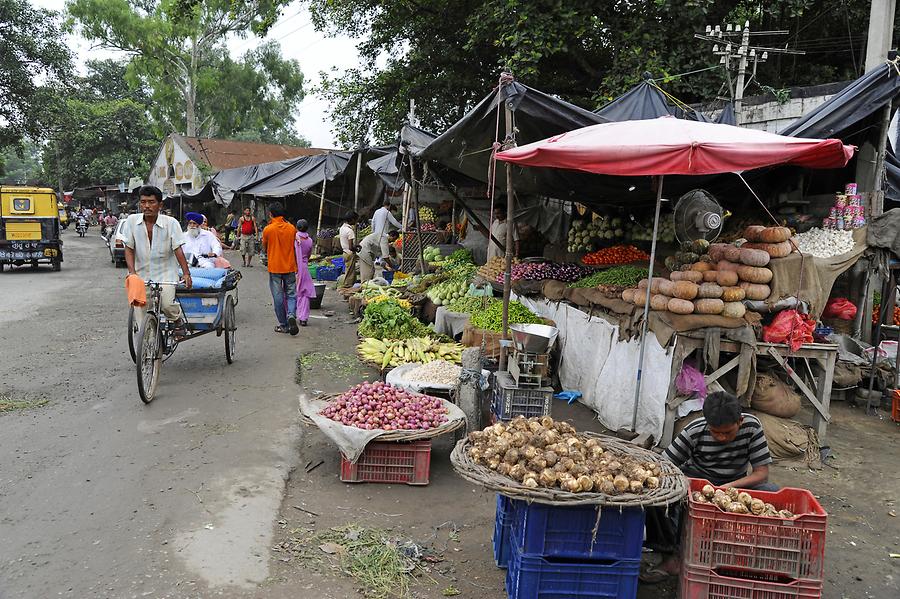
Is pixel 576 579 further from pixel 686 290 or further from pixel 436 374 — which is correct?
pixel 436 374

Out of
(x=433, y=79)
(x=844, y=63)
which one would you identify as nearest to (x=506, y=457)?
(x=433, y=79)

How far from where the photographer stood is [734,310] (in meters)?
5.81

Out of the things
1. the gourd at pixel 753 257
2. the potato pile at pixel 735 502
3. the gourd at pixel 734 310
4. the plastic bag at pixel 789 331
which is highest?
the gourd at pixel 753 257

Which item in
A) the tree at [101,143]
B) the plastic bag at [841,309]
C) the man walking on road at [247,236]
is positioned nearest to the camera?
the plastic bag at [841,309]

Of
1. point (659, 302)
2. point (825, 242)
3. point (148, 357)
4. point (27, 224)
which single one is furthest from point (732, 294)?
point (27, 224)

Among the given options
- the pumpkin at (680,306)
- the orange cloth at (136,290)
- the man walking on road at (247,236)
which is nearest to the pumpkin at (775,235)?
the pumpkin at (680,306)

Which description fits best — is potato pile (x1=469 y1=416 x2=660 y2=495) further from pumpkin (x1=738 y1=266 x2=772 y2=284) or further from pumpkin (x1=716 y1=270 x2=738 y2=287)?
pumpkin (x1=738 y1=266 x2=772 y2=284)

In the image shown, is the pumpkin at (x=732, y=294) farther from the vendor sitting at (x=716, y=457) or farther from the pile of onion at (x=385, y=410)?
the pile of onion at (x=385, y=410)

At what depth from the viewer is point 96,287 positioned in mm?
15992

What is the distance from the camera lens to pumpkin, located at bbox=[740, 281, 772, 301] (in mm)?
5969

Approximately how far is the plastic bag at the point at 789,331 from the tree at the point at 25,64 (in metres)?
31.1

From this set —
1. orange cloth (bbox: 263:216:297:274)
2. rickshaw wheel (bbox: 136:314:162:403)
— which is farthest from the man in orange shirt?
rickshaw wheel (bbox: 136:314:162:403)

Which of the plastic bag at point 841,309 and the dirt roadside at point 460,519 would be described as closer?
the dirt roadside at point 460,519

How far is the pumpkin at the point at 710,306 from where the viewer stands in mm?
5781
